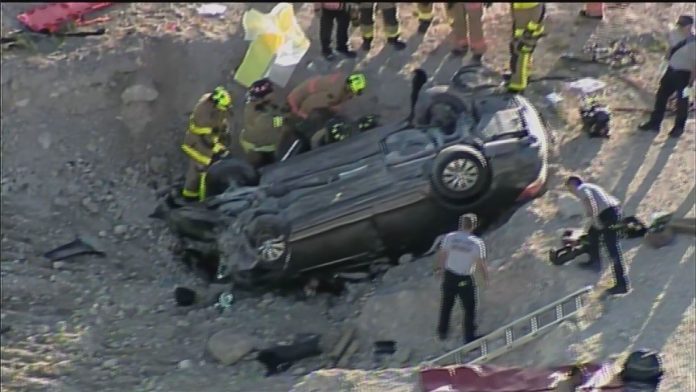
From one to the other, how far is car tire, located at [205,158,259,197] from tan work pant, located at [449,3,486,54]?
3.09m

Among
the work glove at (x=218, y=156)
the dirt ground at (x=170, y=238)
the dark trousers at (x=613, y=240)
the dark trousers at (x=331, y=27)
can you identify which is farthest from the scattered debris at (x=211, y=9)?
the dark trousers at (x=613, y=240)

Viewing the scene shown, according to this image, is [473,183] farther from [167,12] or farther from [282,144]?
[167,12]

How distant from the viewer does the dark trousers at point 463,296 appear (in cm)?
827

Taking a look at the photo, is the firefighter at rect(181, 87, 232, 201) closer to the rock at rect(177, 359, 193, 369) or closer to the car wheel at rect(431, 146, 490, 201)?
the rock at rect(177, 359, 193, 369)

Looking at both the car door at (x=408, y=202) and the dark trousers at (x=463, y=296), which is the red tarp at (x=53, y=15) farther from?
the dark trousers at (x=463, y=296)

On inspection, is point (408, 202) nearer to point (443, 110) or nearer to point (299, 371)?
point (443, 110)

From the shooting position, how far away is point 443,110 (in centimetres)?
996

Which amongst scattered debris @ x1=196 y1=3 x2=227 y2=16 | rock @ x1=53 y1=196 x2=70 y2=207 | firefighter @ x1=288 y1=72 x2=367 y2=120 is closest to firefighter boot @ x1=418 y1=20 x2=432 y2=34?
firefighter @ x1=288 y1=72 x2=367 y2=120

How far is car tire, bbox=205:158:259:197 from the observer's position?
1026 cm

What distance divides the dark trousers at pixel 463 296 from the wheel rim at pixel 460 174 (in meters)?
1.06

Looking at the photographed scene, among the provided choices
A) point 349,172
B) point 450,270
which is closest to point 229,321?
point 349,172

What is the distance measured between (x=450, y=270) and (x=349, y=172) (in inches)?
70.9

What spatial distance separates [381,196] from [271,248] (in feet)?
3.41

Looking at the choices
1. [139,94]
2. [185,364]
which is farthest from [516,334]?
[139,94]
